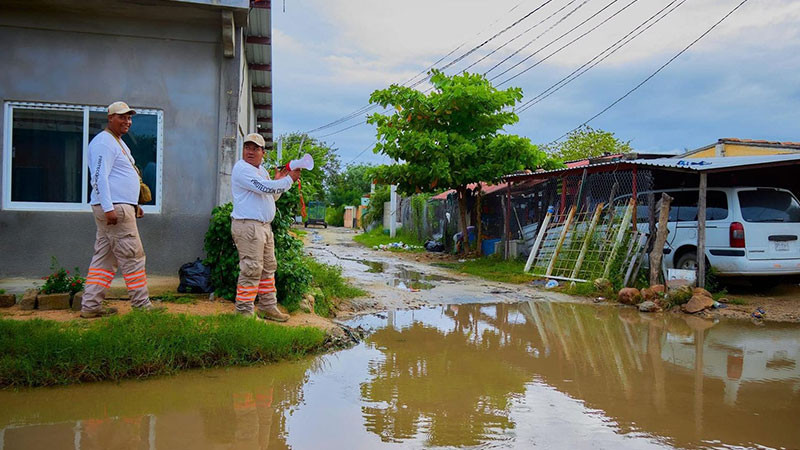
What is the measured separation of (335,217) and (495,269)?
3513cm

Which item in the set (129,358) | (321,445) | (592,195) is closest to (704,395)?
(321,445)

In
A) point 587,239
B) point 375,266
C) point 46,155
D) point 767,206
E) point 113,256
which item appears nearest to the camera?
point 113,256

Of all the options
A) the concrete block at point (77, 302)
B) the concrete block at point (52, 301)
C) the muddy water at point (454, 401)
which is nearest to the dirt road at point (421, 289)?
the muddy water at point (454, 401)

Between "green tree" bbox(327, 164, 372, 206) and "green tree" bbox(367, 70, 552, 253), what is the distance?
3233 cm

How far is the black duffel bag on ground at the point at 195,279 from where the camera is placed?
6.63 metres

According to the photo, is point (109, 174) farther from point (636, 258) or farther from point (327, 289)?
point (636, 258)

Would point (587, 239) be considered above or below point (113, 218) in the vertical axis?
below

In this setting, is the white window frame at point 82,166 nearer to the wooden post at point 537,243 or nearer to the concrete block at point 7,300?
the concrete block at point 7,300

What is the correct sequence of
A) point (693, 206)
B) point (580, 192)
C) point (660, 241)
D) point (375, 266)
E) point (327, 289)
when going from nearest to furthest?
point (327, 289) → point (660, 241) → point (693, 206) → point (580, 192) → point (375, 266)

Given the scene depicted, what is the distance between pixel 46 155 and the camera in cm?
682

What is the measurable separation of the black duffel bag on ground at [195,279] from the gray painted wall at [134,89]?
0.41m

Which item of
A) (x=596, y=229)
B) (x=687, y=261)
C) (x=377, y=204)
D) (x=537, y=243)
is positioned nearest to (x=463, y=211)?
(x=537, y=243)

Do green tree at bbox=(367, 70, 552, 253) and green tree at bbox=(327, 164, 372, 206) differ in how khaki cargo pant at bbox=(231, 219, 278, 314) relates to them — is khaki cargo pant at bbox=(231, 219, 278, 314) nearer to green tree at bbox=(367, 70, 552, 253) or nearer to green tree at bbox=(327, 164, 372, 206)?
green tree at bbox=(367, 70, 552, 253)

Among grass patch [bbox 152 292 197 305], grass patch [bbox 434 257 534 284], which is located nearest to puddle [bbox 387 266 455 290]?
grass patch [bbox 434 257 534 284]
